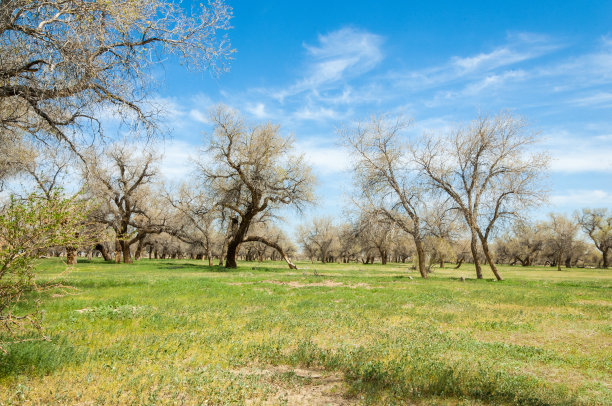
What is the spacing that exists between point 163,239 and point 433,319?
76683 millimetres

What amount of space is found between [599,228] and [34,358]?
113 meters

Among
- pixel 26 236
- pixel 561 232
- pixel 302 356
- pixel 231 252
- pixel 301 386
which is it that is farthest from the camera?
pixel 561 232

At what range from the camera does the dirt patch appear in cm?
536

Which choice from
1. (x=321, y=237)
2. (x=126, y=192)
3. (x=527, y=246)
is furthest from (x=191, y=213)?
(x=527, y=246)

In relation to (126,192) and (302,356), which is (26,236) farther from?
(126,192)

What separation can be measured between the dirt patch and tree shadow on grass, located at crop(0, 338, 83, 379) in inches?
124

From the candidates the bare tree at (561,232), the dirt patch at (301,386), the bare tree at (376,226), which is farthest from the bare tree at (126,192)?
the bare tree at (561,232)

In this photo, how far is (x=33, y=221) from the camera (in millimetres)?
5254

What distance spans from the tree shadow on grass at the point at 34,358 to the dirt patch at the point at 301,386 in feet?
10.3

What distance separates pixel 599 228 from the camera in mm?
86938

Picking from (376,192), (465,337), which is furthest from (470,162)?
(465,337)

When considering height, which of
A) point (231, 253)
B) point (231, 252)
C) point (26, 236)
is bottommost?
point (231, 253)

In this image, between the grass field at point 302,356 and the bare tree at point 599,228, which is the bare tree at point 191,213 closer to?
the grass field at point 302,356

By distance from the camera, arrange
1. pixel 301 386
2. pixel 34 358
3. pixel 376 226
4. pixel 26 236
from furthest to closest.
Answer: pixel 376 226 → pixel 34 358 → pixel 301 386 → pixel 26 236
